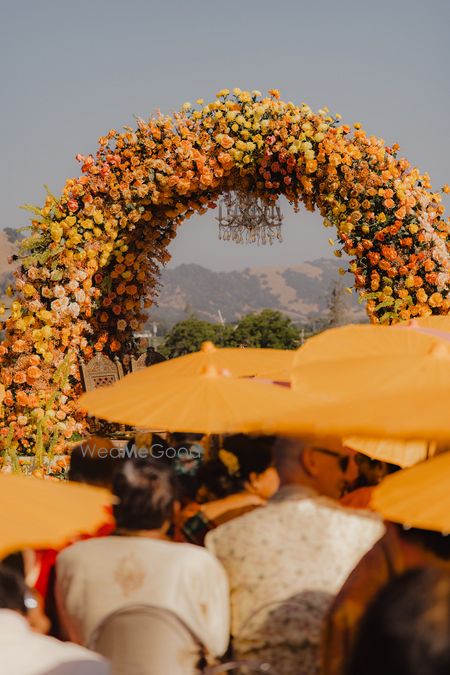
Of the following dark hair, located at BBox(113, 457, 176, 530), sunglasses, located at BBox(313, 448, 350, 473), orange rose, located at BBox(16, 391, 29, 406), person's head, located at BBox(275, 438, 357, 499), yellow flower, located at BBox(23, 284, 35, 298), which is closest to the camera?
dark hair, located at BBox(113, 457, 176, 530)

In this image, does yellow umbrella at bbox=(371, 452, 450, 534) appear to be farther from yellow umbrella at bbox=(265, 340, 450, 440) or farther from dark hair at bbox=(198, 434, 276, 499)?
dark hair at bbox=(198, 434, 276, 499)

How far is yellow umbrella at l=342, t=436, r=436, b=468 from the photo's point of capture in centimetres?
435

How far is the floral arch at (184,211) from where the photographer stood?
28.4 ft

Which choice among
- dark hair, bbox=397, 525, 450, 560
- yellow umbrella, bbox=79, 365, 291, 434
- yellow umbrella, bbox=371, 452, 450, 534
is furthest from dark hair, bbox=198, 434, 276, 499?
dark hair, bbox=397, 525, 450, 560

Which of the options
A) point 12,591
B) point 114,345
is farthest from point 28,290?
point 12,591

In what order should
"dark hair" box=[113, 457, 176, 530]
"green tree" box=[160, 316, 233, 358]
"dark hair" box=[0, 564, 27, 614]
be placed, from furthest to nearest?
"green tree" box=[160, 316, 233, 358] < "dark hair" box=[113, 457, 176, 530] < "dark hair" box=[0, 564, 27, 614]

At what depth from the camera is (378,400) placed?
311 centimetres

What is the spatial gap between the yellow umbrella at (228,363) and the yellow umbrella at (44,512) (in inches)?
59.4

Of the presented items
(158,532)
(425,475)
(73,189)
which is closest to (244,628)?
(158,532)

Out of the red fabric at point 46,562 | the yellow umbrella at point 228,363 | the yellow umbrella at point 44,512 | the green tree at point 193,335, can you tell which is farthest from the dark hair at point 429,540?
the green tree at point 193,335

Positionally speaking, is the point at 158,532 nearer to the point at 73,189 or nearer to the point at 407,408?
the point at 407,408

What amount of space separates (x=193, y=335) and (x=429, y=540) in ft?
117

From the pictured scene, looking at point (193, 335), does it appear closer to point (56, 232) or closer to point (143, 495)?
point (56, 232)

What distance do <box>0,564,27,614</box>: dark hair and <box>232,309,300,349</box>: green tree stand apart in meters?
28.7
